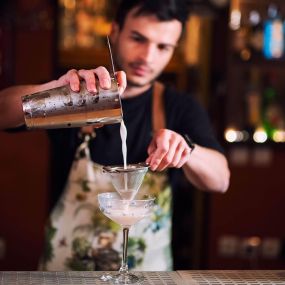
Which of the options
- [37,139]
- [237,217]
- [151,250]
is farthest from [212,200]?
[151,250]

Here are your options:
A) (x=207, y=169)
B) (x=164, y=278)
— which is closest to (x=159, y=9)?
(x=207, y=169)

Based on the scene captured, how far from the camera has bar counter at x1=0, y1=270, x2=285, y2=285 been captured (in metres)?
1.75

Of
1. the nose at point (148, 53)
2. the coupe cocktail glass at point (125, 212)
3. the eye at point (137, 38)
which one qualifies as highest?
the eye at point (137, 38)

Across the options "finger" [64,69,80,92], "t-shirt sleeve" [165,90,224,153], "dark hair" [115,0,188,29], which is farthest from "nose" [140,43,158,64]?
"finger" [64,69,80,92]

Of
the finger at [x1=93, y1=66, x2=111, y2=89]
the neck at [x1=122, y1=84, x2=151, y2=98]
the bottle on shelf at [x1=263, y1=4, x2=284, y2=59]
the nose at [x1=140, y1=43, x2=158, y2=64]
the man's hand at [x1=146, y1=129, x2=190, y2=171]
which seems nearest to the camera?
the finger at [x1=93, y1=66, x2=111, y2=89]

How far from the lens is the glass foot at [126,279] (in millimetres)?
1760

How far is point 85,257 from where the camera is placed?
2.32 m

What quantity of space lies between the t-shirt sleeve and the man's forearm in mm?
87

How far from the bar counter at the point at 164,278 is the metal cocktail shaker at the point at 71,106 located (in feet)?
1.36

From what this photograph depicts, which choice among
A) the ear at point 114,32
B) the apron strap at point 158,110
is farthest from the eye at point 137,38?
the apron strap at point 158,110

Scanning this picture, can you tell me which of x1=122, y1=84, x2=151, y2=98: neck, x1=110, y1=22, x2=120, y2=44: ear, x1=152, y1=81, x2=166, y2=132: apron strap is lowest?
x1=152, y1=81, x2=166, y2=132: apron strap

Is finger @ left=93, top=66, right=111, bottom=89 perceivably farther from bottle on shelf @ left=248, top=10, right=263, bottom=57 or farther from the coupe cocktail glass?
bottle on shelf @ left=248, top=10, right=263, bottom=57

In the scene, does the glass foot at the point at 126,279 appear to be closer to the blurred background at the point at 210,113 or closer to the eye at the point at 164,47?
the eye at the point at 164,47

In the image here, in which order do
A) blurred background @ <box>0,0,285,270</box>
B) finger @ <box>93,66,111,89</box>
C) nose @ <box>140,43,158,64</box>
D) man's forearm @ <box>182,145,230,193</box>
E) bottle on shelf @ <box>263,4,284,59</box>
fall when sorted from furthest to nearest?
bottle on shelf @ <box>263,4,284,59</box> → blurred background @ <box>0,0,285,270</box> → nose @ <box>140,43,158,64</box> → man's forearm @ <box>182,145,230,193</box> → finger @ <box>93,66,111,89</box>
